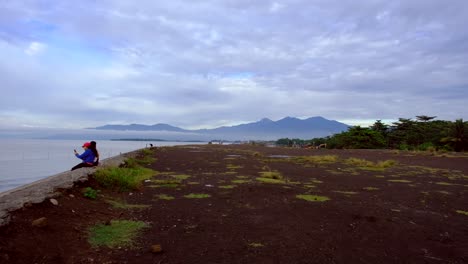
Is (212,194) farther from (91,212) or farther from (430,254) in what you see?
(430,254)

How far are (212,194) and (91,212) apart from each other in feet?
11.5

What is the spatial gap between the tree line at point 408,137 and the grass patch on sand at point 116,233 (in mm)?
36791

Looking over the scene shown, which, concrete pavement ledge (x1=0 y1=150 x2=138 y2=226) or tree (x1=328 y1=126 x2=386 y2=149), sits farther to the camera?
tree (x1=328 y1=126 x2=386 y2=149)

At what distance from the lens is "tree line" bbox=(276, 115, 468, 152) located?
39281 millimetres

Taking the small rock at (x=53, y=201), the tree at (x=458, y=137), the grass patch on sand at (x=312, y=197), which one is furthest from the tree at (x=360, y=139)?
the small rock at (x=53, y=201)

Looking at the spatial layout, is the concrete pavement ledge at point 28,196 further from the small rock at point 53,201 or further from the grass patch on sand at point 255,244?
the grass patch on sand at point 255,244

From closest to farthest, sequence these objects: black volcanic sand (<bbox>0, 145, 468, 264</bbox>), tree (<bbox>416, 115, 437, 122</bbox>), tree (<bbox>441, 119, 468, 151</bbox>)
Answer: black volcanic sand (<bbox>0, 145, 468, 264</bbox>), tree (<bbox>441, 119, 468, 151</bbox>), tree (<bbox>416, 115, 437, 122</bbox>)

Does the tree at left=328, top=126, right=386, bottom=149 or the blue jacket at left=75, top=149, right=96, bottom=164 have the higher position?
the tree at left=328, top=126, right=386, bottom=149

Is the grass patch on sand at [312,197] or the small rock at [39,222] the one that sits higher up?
the small rock at [39,222]

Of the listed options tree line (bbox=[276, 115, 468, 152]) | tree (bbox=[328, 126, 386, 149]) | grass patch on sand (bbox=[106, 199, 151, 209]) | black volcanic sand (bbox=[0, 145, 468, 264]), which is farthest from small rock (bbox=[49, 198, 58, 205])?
tree (bbox=[328, 126, 386, 149])

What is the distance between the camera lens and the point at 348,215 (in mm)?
7344

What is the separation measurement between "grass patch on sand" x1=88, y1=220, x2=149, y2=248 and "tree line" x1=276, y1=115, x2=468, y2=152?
3679 cm

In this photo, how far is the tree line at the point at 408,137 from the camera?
129 ft

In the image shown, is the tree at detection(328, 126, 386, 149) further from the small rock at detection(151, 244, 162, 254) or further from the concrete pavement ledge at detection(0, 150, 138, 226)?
the small rock at detection(151, 244, 162, 254)
